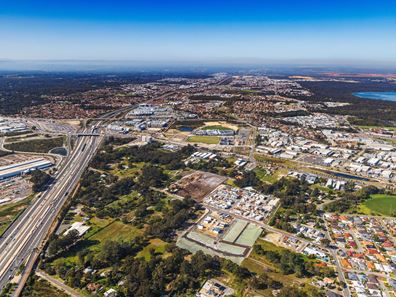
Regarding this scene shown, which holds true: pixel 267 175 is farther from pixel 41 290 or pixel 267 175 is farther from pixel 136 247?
pixel 41 290

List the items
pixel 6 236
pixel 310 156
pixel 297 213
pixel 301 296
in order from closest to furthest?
pixel 301 296
pixel 6 236
pixel 297 213
pixel 310 156

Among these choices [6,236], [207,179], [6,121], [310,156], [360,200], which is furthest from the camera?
[6,121]

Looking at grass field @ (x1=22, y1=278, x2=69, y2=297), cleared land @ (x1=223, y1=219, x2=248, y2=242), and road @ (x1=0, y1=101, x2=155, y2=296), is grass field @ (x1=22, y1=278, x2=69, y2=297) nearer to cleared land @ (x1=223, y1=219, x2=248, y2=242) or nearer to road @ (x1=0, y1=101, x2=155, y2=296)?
road @ (x1=0, y1=101, x2=155, y2=296)

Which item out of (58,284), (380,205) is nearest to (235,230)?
(58,284)

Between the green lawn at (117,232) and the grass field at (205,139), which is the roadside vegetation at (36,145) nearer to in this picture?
the grass field at (205,139)

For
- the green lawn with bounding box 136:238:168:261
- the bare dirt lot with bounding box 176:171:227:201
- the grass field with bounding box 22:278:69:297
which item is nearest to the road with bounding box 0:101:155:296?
the grass field with bounding box 22:278:69:297

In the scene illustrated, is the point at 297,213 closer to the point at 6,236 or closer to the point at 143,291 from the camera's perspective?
the point at 143,291

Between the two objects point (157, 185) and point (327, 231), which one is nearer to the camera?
point (327, 231)

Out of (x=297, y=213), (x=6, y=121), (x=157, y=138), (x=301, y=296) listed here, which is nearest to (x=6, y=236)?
(x=301, y=296)
